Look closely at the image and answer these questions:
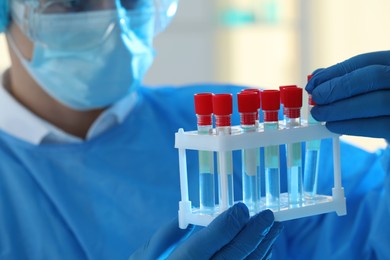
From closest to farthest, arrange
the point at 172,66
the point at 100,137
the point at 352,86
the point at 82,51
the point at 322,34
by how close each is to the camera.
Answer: the point at 352,86
the point at 82,51
the point at 100,137
the point at 172,66
the point at 322,34

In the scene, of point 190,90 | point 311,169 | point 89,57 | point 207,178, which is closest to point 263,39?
point 190,90

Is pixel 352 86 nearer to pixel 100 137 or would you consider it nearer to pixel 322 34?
pixel 100 137

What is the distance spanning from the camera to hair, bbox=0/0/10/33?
153cm

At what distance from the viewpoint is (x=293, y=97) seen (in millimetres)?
1135

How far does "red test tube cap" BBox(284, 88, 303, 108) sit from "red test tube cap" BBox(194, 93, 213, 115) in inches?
5.3

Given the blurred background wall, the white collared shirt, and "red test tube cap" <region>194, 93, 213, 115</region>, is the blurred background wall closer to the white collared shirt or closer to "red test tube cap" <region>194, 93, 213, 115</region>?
the white collared shirt

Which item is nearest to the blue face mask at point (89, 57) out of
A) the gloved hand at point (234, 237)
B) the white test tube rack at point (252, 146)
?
the white test tube rack at point (252, 146)

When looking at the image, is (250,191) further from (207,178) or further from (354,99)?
(354,99)

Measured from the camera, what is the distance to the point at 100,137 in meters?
1.67

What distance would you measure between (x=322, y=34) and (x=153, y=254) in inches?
112

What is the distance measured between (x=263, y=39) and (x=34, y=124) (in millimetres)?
2322

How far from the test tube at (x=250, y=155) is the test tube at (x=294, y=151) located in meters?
0.06

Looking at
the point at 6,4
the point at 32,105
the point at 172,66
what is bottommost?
the point at 172,66

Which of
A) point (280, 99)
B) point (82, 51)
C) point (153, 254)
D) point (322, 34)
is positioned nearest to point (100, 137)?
point (82, 51)
